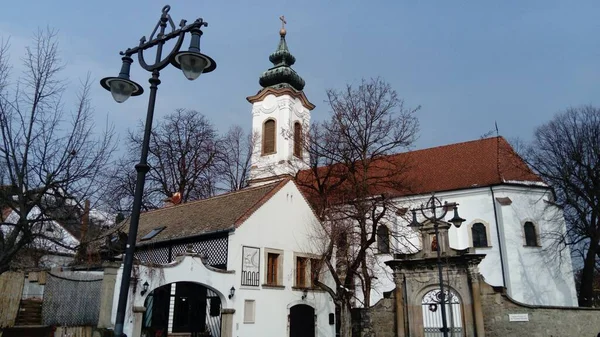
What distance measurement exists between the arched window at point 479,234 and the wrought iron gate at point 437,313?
1110 cm

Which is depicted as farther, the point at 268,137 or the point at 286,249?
the point at 268,137

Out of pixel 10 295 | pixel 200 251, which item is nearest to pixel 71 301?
pixel 10 295

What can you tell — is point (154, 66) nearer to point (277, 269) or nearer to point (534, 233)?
point (277, 269)

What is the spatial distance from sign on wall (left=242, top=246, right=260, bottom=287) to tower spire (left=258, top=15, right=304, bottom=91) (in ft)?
79.0

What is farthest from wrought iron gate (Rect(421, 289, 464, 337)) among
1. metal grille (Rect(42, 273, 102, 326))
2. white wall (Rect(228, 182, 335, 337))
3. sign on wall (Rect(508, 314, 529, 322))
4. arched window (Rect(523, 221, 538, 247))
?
metal grille (Rect(42, 273, 102, 326))

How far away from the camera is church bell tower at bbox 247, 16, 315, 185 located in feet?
130

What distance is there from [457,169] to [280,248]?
56.1ft

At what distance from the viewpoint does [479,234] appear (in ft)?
101

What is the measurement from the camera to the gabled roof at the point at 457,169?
30734mm

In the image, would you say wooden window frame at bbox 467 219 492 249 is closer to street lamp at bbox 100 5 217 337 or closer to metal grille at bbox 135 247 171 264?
metal grille at bbox 135 247 171 264

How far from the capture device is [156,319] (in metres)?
19.8

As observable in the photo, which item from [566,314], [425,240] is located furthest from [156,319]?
[566,314]

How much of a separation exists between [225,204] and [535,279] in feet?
63.4

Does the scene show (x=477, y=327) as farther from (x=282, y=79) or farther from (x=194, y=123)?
(x=282, y=79)
